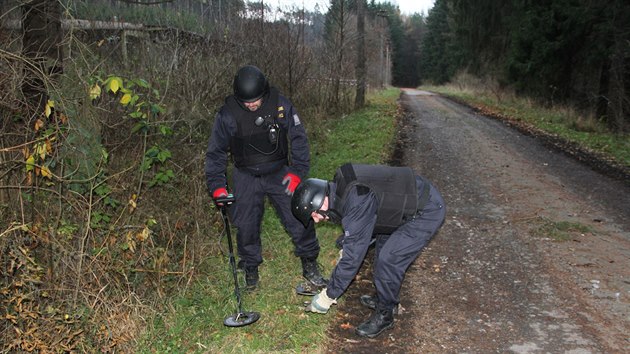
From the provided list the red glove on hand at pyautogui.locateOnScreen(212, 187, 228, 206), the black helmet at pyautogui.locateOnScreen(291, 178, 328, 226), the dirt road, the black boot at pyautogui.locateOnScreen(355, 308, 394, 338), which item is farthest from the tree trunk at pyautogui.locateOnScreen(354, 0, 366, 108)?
the black helmet at pyautogui.locateOnScreen(291, 178, 328, 226)

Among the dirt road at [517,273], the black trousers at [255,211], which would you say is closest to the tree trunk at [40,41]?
the black trousers at [255,211]

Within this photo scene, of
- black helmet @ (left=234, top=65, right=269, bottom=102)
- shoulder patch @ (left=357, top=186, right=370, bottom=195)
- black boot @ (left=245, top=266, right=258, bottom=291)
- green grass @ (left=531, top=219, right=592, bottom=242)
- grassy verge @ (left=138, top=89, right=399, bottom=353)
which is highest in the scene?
black helmet @ (left=234, top=65, right=269, bottom=102)

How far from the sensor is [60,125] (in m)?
4.09

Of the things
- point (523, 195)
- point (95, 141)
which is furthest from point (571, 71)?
point (95, 141)

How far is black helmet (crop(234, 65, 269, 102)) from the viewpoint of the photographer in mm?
4471

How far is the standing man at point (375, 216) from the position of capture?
12.1ft

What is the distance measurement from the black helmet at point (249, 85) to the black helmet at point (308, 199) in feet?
3.79

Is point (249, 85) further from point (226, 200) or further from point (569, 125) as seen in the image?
point (569, 125)

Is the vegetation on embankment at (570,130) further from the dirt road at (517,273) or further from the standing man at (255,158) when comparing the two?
the standing man at (255,158)

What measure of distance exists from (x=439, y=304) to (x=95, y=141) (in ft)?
11.3

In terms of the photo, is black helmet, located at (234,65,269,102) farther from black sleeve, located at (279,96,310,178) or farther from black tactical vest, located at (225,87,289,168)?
black sleeve, located at (279,96,310,178)

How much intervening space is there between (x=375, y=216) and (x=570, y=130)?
1264 centimetres

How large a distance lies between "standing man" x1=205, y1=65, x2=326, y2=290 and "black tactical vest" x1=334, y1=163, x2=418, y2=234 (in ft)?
3.41

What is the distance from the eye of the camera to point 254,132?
4.70 m
